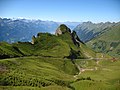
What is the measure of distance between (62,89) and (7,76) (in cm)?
3627

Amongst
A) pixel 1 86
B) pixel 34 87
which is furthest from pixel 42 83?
pixel 1 86

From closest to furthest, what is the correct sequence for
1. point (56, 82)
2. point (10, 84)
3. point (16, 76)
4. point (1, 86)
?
point (1, 86)
point (10, 84)
point (16, 76)
point (56, 82)

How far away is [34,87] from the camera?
171500 mm

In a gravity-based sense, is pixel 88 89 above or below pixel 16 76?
below

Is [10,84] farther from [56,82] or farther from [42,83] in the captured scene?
[56,82]

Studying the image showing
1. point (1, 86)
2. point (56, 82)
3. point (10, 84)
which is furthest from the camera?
point (56, 82)

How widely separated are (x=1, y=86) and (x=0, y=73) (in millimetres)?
23345

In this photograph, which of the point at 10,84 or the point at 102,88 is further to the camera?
the point at 102,88

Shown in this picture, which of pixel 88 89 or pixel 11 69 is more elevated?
pixel 11 69

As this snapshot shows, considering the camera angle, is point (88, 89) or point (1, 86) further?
Answer: point (88, 89)

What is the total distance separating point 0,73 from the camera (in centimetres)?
17750

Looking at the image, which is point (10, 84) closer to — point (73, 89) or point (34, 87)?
point (34, 87)

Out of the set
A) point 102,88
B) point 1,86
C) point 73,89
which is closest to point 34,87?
point 1,86

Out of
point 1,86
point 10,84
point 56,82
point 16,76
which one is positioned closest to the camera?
point 1,86
